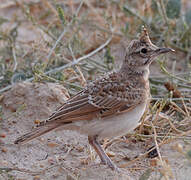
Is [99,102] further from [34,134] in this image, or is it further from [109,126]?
[34,134]

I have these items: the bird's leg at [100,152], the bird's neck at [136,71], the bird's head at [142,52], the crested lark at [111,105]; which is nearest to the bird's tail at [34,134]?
the crested lark at [111,105]

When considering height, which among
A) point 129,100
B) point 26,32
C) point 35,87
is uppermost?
point 129,100

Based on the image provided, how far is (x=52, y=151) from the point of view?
536 cm

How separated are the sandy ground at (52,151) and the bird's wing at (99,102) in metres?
0.53

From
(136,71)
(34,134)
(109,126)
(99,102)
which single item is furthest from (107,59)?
(34,134)

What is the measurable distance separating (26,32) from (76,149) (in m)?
4.30

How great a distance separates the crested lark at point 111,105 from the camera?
4793 millimetres

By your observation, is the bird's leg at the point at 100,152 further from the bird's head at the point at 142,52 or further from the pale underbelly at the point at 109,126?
the bird's head at the point at 142,52

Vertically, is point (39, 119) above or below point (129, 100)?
below

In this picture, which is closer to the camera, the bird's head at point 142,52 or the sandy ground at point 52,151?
the sandy ground at point 52,151

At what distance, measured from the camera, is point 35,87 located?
19.5 ft

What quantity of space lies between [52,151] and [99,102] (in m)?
0.89

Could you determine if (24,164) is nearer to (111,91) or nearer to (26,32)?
(111,91)

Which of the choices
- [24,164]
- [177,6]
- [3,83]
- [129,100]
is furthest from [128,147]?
[177,6]
